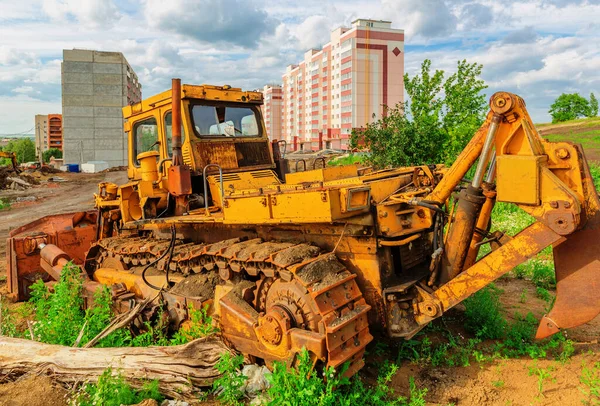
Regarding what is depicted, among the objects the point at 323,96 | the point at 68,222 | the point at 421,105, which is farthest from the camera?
the point at 323,96

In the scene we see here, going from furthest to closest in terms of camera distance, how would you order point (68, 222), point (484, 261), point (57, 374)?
point (68, 222)
point (57, 374)
point (484, 261)

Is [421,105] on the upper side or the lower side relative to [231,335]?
upper

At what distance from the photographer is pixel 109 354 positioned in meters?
4.98

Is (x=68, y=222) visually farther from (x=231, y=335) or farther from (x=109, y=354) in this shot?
(x=231, y=335)

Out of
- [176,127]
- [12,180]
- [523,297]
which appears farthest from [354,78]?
[176,127]

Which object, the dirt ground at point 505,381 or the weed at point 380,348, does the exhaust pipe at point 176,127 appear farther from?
the dirt ground at point 505,381

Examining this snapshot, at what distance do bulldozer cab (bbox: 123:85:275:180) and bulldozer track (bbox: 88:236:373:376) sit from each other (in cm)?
163

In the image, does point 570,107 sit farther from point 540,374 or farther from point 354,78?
point 540,374

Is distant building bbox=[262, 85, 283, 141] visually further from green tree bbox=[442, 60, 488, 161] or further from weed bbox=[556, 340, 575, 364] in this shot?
weed bbox=[556, 340, 575, 364]

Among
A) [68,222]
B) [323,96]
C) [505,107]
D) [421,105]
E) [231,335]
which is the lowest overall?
[231,335]

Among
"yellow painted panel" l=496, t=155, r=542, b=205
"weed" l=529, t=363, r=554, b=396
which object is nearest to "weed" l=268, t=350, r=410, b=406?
"weed" l=529, t=363, r=554, b=396

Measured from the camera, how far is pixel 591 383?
4.42m

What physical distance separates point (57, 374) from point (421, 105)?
13.1 meters

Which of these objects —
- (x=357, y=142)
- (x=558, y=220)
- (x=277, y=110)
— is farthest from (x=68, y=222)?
(x=277, y=110)
